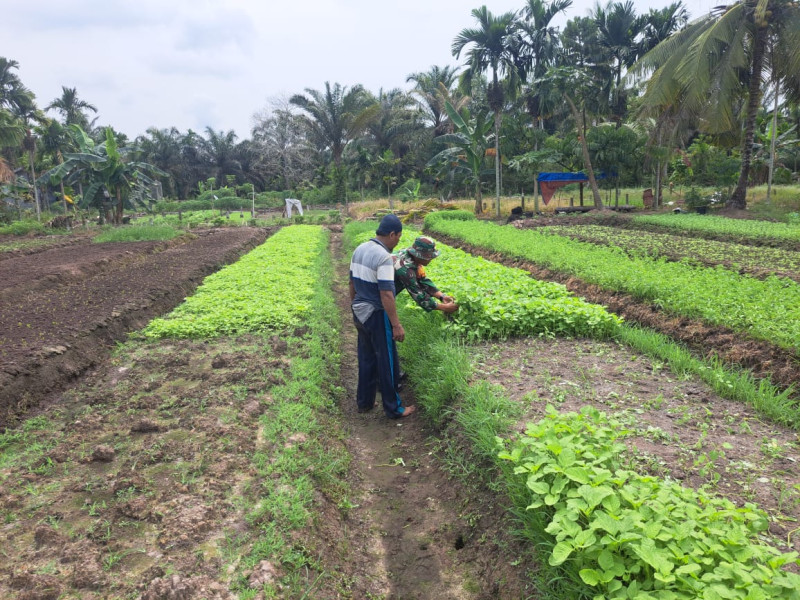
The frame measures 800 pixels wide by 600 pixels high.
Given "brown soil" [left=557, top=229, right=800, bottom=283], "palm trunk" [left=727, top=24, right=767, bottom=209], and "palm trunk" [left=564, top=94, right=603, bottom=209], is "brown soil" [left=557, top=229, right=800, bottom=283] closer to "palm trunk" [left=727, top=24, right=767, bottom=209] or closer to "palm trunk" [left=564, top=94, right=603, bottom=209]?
"palm trunk" [left=727, top=24, right=767, bottom=209]

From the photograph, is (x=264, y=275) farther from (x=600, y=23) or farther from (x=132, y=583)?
(x=600, y=23)

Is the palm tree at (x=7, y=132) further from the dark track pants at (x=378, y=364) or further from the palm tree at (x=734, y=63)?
the palm tree at (x=734, y=63)

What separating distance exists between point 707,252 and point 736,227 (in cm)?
496

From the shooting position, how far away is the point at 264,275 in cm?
995

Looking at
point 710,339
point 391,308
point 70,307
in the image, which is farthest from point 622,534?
point 70,307

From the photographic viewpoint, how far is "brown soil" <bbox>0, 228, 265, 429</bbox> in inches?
203

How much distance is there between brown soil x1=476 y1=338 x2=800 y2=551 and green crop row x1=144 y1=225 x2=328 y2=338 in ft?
11.8

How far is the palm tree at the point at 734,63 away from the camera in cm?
1808

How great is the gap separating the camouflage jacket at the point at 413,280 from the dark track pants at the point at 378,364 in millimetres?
486

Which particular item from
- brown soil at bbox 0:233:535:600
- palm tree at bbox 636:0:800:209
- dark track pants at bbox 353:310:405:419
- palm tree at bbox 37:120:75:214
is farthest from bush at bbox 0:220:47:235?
palm tree at bbox 636:0:800:209

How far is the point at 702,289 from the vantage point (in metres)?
6.55

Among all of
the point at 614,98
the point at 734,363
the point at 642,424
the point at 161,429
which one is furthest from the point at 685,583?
the point at 614,98

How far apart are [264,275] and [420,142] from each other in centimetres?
3494

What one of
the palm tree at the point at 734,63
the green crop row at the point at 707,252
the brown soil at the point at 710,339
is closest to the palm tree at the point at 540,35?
the palm tree at the point at 734,63
